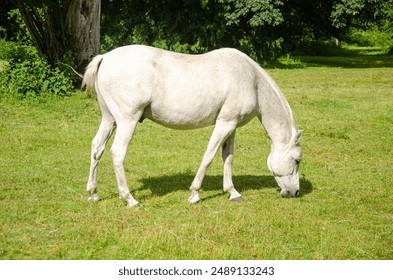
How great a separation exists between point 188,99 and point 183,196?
4.90ft

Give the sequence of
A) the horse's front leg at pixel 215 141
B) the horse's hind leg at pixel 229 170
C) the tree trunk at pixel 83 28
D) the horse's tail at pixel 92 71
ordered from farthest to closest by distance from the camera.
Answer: the tree trunk at pixel 83 28, the horse's hind leg at pixel 229 170, the horse's front leg at pixel 215 141, the horse's tail at pixel 92 71

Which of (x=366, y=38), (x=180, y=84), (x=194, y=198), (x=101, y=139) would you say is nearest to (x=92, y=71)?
(x=101, y=139)

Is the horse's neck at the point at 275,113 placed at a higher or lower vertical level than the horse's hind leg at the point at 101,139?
higher

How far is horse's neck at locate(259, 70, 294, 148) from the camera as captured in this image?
7.36 meters

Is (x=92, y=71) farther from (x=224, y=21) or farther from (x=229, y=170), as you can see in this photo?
(x=224, y=21)

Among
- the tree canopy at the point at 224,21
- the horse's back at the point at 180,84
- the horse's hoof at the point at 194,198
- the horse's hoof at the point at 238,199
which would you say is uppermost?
the horse's back at the point at 180,84

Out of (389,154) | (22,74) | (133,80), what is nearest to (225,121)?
(133,80)

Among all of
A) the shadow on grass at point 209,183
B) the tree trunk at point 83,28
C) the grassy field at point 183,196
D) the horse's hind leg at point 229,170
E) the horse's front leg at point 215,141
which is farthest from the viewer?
the tree trunk at point 83,28

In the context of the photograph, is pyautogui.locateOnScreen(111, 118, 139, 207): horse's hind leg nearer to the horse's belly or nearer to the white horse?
the white horse

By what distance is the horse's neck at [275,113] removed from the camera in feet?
24.1

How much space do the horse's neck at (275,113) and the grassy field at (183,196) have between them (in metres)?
0.91

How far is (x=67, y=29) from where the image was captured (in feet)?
51.4

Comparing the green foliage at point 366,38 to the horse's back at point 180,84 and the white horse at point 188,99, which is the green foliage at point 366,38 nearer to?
the white horse at point 188,99

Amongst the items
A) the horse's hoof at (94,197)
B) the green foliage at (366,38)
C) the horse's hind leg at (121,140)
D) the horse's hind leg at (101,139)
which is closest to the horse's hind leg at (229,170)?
the horse's hind leg at (121,140)
